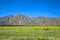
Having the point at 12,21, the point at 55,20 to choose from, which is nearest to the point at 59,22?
the point at 55,20

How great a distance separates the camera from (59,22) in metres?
158

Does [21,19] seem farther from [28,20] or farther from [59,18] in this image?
[59,18]

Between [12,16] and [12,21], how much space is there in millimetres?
19499

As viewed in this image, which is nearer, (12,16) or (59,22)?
(59,22)

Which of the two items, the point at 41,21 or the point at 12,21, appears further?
the point at 41,21

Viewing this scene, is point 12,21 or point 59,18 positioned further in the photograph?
point 59,18

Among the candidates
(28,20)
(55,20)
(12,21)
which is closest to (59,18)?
(55,20)

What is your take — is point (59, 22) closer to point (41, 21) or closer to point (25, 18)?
point (41, 21)

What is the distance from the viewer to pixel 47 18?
173250 millimetres

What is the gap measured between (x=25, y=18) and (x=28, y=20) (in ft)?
18.9

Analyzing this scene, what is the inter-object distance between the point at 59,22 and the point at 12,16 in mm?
55268

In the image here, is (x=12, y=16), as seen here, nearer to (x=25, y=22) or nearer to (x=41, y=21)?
(x=25, y=22)

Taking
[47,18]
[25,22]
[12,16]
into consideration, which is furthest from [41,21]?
[12,16]

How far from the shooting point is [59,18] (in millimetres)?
164750
